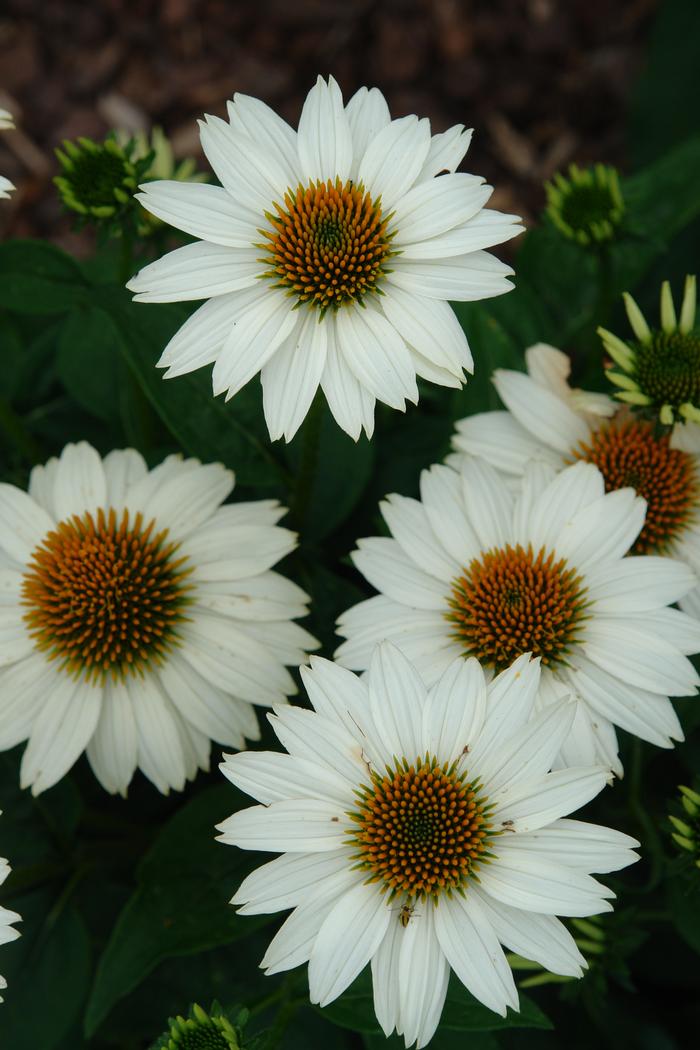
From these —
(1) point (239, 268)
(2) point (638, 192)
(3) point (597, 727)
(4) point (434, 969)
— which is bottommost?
(4) point (434, 969)

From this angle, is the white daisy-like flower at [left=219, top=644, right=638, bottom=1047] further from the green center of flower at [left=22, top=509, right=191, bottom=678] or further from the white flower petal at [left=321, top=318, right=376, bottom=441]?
the green center of flower at [left=22, top=509, right=191, bottom=678]

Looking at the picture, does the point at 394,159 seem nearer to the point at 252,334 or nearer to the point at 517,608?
the point at 252,334

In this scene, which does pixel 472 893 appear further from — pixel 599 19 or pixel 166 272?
pixel 599 19

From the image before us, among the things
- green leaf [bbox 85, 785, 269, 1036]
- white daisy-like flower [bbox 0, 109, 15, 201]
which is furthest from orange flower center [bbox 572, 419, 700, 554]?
white daisy-like flower [bbox 0, 109, 15, 201]

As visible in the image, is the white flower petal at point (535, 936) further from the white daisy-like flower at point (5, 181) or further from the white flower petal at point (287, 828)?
the white daisy-like flower at point (5, 181)

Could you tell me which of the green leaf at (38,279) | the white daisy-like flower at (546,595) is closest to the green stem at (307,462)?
the white daisy-like flower at (546,595)

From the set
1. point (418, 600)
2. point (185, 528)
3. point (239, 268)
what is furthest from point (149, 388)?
point (418, 600)
